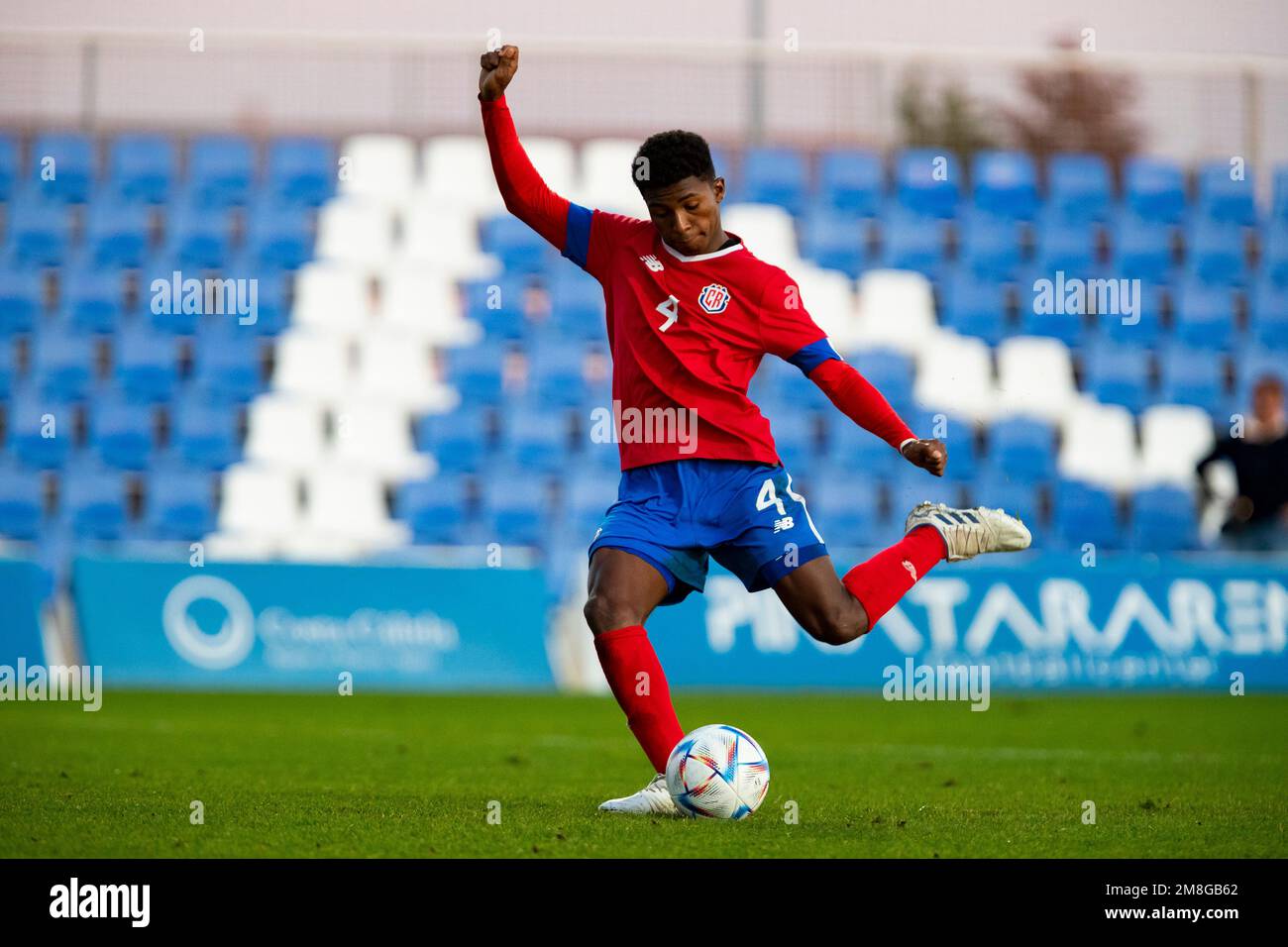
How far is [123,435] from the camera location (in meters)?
15.1

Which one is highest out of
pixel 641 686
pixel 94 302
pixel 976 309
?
pixel 94 302

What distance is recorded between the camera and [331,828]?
16.7 ft

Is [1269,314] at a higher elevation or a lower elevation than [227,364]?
higher

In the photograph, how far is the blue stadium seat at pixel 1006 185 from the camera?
55.9 ft

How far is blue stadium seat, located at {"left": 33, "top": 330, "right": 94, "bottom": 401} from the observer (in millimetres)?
15469

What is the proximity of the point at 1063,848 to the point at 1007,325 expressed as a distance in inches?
475

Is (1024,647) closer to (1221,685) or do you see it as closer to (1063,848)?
(1221,685)

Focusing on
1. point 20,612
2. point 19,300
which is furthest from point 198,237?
point 20,612

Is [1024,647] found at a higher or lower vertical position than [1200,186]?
lower

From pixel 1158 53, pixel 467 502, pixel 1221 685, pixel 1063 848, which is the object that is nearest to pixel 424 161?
pixel 467 502

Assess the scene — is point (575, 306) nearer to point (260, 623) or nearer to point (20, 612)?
point (260, 623)

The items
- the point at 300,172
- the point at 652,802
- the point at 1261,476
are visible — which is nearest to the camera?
the point at 652,802

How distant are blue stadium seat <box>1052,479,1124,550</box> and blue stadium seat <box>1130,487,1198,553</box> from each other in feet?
0.62

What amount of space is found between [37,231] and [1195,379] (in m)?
11.0
